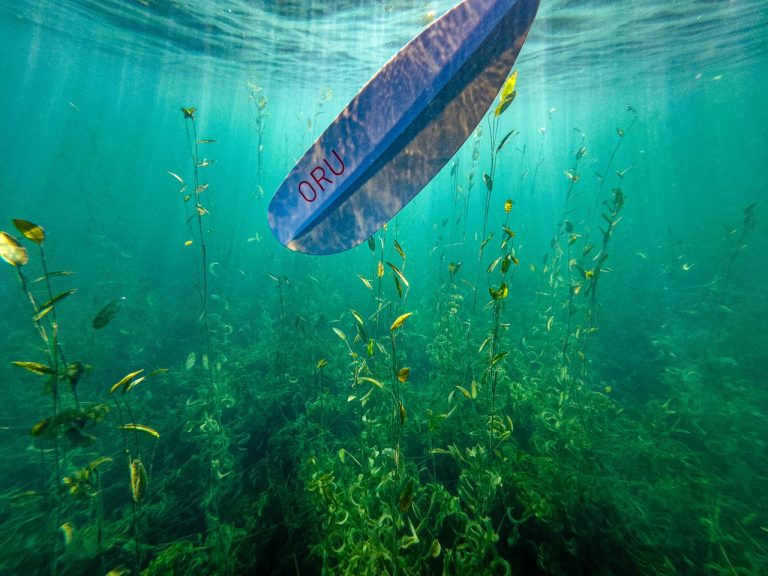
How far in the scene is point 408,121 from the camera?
1.44 metres

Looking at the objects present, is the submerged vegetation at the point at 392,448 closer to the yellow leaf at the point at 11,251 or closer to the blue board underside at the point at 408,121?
the yellow leaf at the point at 11,251

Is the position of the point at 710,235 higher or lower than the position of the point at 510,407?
higher

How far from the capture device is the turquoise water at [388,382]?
9.18 feet

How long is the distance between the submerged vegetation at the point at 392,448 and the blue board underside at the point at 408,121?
1.28ft

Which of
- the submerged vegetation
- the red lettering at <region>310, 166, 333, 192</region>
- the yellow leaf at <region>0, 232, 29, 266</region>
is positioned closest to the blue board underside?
the red lettering at <region>310, 166, 333, 192</region>

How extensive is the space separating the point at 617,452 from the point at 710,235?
18803 mm

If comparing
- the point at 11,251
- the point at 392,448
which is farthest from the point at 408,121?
the point at 392,448

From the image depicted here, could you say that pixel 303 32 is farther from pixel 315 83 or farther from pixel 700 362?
pixel 700 362

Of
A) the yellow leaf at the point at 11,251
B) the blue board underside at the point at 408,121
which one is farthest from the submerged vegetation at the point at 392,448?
the blue board underside at the point at 408,121

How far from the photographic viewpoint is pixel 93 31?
13.9 meters

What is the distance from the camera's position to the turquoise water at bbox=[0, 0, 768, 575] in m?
2.80

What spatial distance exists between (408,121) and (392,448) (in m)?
3.25

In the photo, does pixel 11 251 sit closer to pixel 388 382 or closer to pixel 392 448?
pixel 392 448

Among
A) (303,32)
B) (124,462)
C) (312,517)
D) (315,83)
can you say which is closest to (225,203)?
(315,83)
